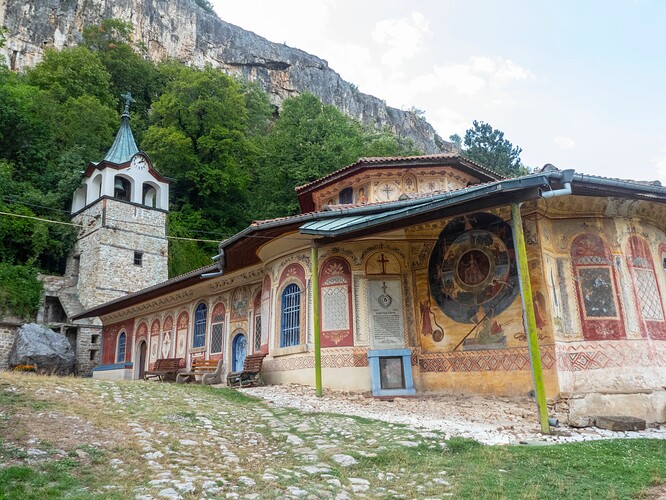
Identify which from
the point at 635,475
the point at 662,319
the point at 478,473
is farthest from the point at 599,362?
the point at 478,473

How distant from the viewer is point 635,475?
5.47m

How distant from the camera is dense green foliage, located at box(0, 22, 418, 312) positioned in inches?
→ 1129

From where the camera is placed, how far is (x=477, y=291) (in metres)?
11.1

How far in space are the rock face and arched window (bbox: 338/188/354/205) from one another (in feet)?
117

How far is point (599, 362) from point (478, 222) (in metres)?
3.55

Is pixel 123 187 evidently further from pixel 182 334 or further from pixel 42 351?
pixel 182 334

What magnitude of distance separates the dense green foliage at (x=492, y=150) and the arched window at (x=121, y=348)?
28615 mm

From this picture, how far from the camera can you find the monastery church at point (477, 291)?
9719 mm

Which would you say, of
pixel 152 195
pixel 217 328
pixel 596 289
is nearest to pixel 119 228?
pixel 152 195

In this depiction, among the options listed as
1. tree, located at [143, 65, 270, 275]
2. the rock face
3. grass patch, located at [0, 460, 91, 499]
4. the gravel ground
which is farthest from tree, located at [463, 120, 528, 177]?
grass patch, located at [0, 460, 91, 499]

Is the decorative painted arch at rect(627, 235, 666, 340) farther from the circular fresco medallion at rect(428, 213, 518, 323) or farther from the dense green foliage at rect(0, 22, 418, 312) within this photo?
the dense green foliage at rect(0, 22, 418, 312)

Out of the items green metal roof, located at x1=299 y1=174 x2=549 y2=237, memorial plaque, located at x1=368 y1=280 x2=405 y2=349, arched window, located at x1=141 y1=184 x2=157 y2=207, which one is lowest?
memorial plaque, located at x1=368 y1=280 x2=405 y2=349

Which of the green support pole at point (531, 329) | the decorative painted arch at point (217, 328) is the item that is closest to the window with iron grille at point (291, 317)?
the decorative painted arch at point (217, 328)

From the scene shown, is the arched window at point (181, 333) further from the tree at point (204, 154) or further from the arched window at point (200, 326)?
the tree at point (204, 154)
